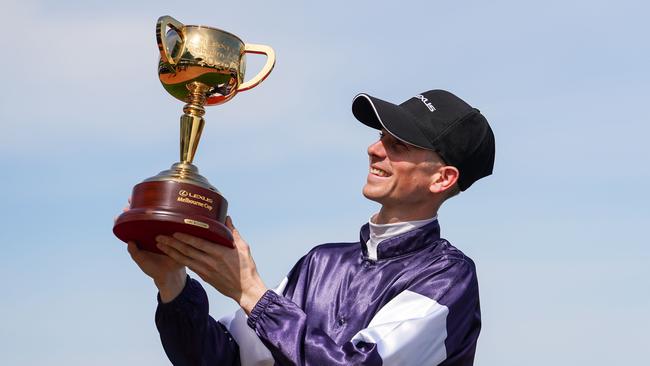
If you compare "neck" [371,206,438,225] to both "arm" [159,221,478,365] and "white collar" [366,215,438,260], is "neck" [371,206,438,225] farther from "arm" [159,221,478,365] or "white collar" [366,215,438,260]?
"arm" [159,221,478,365]

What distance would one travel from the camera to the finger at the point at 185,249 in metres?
5.98

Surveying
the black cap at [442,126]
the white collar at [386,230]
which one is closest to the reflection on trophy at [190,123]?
the black cap at [442,126]

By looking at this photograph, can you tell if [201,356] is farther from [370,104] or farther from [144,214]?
[370,104]

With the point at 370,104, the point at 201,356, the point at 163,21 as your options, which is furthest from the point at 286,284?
the point at 163,21

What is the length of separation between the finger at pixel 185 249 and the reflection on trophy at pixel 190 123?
0.04 metres

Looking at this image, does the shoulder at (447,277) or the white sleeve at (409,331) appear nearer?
the white sleeve at (409,331)

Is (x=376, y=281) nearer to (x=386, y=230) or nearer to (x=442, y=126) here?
(x=386, y=230)

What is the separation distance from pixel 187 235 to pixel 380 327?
3.52 feet

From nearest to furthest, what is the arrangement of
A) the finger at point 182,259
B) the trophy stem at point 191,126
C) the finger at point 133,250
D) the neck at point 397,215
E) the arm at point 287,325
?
the arm at point 287,325 → the finger at point 182,259 → the finger at point 133,250 → the trophy stem at point 191,126 → the neck at point 397,215

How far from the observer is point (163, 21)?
638 centimetres

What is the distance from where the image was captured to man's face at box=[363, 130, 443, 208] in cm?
670

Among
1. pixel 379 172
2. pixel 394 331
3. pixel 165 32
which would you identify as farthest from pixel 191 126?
pixel 394 331

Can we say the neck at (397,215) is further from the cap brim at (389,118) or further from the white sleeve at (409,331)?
the white sleeve at (409,331)

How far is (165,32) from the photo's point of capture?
643cm
